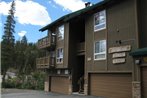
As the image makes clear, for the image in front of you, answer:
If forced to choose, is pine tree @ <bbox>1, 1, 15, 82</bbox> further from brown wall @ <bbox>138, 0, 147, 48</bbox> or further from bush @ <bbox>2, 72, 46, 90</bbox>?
brown wall @ <bbox>138, 0, 147, 48</bbox>

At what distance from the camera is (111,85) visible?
2445 centimetres

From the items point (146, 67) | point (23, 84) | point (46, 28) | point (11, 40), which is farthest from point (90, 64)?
point (11, 40)

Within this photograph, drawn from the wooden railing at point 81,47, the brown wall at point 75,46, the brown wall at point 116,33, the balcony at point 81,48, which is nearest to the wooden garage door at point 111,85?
the brown wall at point 116,33

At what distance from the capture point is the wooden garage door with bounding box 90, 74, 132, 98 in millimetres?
22578

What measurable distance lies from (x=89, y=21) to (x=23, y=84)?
28122 millimetres

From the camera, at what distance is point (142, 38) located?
71.3 ft

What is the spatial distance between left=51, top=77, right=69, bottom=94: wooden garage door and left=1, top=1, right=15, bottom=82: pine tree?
28888 mm

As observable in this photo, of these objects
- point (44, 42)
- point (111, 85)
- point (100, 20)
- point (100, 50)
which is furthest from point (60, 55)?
Result: point (111, 85)

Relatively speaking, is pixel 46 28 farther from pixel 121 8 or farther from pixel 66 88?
pixel 121 8

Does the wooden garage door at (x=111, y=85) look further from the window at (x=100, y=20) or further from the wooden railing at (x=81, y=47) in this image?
the window at (x=100, y=20)

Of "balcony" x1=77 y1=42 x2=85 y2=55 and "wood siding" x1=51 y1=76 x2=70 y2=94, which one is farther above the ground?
"balcony" x1=77 y1=42 x2=85 y2=55

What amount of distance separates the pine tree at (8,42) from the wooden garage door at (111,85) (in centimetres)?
3974

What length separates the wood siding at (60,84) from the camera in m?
32.6

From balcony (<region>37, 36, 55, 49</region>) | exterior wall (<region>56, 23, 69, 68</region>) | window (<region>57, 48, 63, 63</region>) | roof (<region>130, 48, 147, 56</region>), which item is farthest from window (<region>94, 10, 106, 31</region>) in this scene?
balcony (<region>37, 36, 55, 49</region>)
